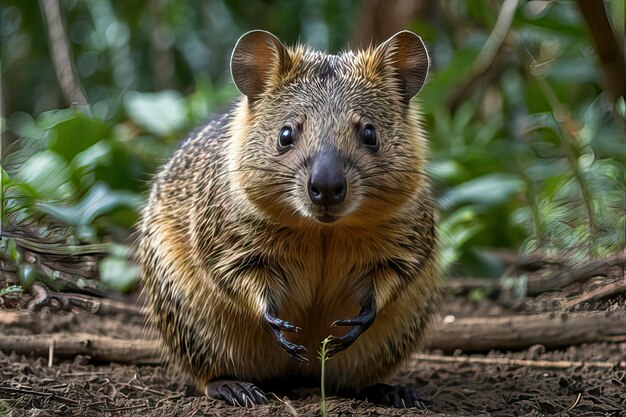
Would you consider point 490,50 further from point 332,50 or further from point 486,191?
point 332,50

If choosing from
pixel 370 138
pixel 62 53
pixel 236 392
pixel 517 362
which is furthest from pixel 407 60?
pixel 62 53

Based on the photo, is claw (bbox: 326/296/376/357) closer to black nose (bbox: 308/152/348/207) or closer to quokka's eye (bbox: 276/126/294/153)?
black nose (bbox: 308/152/348/207)

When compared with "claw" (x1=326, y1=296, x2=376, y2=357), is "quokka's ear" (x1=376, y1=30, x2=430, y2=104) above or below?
above

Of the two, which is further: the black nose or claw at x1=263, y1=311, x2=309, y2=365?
claw at x1=263, y1=311, x2=309, y2=365

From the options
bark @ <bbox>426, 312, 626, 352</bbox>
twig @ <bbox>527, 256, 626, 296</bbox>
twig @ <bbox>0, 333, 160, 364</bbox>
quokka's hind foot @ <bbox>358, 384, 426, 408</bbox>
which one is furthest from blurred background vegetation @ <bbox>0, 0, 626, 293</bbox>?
quokka's hind foot @ <bbox>358, 384, 426, 408</bbox>

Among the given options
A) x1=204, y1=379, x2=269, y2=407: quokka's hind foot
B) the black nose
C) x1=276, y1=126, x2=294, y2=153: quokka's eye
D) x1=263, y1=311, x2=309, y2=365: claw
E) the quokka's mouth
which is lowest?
x1=204, y1=379, x2=269, y2=407: quokka's hind foot

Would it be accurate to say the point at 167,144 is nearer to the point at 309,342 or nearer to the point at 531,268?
the point at 531,268
